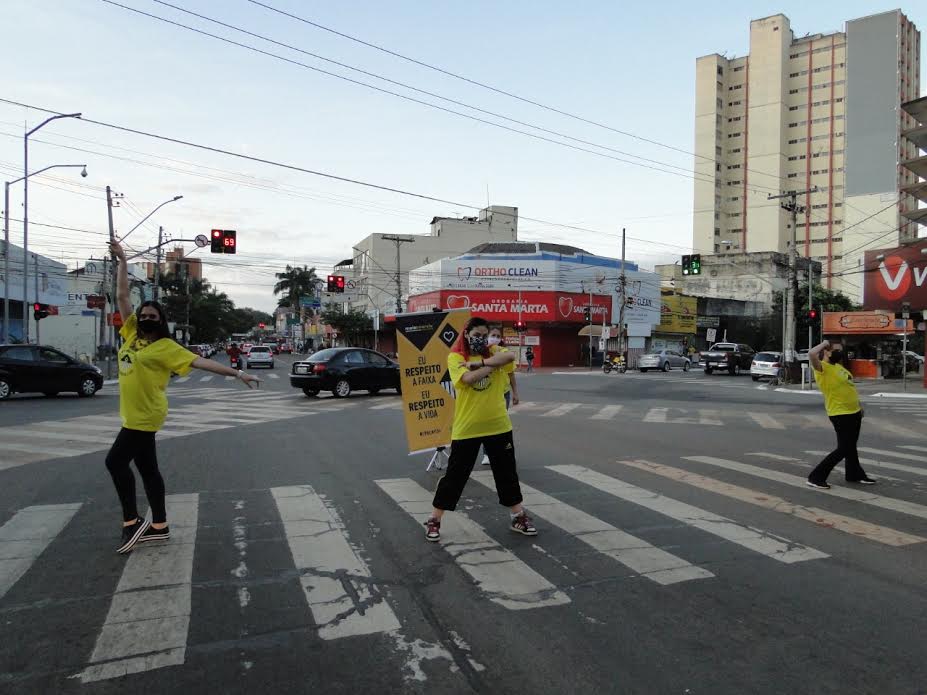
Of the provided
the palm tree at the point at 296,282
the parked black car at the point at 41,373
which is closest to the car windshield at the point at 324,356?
the parked black car at the point at 41,373

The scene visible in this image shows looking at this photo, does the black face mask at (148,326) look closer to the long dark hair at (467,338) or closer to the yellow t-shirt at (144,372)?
the yellow t-shirt at (144,372)

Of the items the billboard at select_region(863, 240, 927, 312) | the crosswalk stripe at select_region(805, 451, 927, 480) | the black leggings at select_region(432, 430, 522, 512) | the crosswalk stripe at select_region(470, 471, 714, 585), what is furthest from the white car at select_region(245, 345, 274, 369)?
the black leggings at select_region(432, 430, 522, 512)

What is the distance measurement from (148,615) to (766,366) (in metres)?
37.1

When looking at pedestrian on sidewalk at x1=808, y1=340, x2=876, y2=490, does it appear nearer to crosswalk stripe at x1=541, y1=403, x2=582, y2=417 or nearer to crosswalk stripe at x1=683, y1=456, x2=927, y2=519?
crosswalk stripe at x1=683, y1=456, x2=927, y2=519

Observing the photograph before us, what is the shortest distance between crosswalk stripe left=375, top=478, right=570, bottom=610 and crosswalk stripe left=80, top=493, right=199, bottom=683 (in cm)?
178

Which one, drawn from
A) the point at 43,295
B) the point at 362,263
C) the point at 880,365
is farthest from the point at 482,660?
the point at 362,263

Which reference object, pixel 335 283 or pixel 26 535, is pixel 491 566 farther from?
pixel 335 283

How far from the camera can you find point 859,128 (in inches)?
3802

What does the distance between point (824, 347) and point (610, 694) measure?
6.01m

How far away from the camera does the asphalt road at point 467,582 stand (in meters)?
3.35

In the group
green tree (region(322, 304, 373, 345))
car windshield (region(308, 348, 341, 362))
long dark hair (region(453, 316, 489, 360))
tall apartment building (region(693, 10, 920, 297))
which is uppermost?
tall apartment building (region(693, 10, 920, 297))

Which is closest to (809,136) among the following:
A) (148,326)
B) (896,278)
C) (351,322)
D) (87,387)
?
(351,322)

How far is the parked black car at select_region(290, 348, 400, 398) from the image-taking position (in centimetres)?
2114

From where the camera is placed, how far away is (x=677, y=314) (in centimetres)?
6316
